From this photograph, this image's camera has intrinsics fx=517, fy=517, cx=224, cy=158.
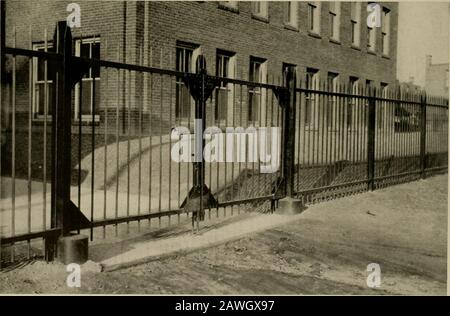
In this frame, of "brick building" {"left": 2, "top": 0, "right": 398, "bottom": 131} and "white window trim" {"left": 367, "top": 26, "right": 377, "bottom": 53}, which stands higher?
"white window trim" {"left": 367, "top": 26, "right": 377, "bottom": 53}

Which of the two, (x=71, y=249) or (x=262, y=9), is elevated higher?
(x=262, y=9)

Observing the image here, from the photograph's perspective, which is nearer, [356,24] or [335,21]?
[335,21]

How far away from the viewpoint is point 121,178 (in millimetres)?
9766

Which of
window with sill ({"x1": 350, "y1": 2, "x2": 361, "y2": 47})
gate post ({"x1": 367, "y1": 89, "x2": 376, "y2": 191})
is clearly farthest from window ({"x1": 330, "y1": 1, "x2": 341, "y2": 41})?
gate post ({"x1": 367, "y1": 89, "x2": 376, "y2": 191})

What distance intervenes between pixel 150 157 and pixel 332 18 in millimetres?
17887

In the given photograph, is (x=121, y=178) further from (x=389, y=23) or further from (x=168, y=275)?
(x=389, y=23)

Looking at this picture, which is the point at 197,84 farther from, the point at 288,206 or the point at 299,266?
the point at 288,206

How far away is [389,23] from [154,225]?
73.4ft

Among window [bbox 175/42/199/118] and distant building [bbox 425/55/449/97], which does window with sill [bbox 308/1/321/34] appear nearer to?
window [bbox 175/42/199/118]

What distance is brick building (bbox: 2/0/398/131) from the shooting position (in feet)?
41.1

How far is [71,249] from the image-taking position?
4609 mm

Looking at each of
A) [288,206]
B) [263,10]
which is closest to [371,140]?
[288,206]

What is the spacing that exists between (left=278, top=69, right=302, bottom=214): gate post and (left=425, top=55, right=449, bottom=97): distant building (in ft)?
159

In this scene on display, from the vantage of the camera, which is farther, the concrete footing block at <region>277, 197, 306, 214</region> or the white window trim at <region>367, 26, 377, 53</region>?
the white window trim at <region>367, 26, 377, 53</region>
